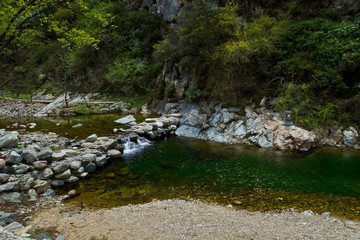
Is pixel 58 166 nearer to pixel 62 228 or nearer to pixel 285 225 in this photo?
pixel 62 228

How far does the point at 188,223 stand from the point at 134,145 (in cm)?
627

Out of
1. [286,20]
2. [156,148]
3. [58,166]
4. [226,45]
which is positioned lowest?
[156,148]

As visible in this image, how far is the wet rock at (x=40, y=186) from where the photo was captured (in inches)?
197

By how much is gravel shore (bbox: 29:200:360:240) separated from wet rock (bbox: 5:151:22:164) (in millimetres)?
2132

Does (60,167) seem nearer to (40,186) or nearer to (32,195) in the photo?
(40,186)

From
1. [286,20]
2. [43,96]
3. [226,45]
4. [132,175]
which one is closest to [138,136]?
[132,175]

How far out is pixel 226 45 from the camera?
37.0 ft

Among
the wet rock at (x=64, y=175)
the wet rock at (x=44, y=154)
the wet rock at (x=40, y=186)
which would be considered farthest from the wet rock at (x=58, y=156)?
the wet rock at (x=40, y=186)

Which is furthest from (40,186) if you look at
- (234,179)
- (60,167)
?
(234,179)

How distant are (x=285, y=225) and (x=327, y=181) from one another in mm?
3272

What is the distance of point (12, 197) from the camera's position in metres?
4.49

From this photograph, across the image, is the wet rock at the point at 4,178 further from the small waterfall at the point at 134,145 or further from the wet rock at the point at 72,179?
the small waterfall at the point at 134,145

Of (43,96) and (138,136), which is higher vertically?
(43,96)

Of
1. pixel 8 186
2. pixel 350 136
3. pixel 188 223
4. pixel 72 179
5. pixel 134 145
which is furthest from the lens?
pixel 134 145
